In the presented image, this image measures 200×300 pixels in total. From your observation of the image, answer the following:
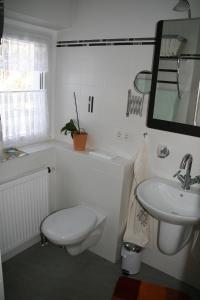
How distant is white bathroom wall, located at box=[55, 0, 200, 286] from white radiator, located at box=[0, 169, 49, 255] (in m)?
0.63

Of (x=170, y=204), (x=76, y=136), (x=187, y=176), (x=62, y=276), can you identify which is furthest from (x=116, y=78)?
(x=62, y=276)

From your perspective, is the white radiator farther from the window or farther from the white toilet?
the window

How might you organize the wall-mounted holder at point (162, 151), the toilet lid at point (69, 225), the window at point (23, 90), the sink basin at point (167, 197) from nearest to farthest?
the sink basin at point (167, 197) < the toilet lid at point (69, 225) < the wall-mounted holder at point (162, 151) < the window at point (23, 90)

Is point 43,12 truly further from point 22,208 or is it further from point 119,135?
point 22,208

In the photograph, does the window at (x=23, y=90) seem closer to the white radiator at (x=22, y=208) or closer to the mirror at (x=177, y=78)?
the white radiator at (x=22, y=208)

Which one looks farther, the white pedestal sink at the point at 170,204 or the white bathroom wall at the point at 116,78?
the white bathroom wall at the point at 116,78

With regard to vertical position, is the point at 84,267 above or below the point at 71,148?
below

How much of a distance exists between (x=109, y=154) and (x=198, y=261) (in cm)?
108

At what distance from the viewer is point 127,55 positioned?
1.90m

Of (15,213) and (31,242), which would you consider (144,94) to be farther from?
(31,242)

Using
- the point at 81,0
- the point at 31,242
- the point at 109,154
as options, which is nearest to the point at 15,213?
the point at 31,242

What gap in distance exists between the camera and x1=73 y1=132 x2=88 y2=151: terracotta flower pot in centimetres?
216

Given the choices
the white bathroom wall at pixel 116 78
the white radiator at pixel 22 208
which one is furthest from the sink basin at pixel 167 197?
the white radiator at pixel 22 208

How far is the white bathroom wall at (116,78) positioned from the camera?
5.86 feet
